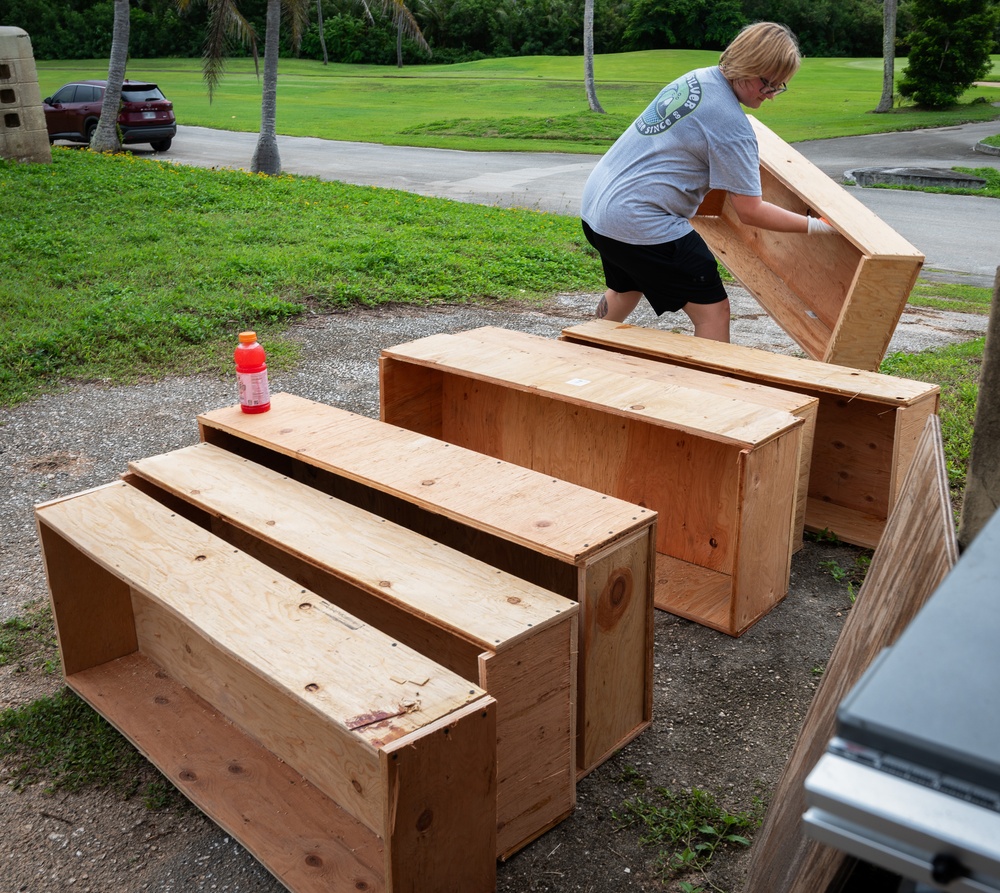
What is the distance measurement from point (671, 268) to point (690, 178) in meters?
0.43

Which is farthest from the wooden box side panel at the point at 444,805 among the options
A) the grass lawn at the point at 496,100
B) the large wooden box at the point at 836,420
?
the grass lawn at the point at 496,100

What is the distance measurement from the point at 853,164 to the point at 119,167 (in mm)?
15186

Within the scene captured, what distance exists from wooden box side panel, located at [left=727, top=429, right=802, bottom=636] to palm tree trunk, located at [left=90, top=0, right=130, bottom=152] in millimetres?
17641

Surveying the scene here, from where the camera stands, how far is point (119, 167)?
14.9 meters

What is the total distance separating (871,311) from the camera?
451 centimetres

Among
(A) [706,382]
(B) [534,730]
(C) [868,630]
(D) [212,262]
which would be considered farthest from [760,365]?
(D) [212,262]

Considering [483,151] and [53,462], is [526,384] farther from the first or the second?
[483,151]

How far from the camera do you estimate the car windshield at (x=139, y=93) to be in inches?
824

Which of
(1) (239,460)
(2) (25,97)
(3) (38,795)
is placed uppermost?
(2) (25,97)

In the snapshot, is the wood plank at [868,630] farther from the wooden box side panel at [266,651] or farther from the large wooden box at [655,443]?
the large wooden box at [655,443]

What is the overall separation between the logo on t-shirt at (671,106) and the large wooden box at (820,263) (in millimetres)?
837

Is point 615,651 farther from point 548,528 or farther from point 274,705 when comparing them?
point 274,705

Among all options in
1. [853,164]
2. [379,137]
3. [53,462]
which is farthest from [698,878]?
[379,137]

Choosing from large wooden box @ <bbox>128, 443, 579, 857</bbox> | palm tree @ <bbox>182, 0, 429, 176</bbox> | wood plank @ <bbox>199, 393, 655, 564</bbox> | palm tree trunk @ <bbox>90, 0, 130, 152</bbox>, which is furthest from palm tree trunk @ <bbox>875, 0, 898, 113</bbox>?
large wooden box @ <bbox>128, 443, 579, 857</bbox>
